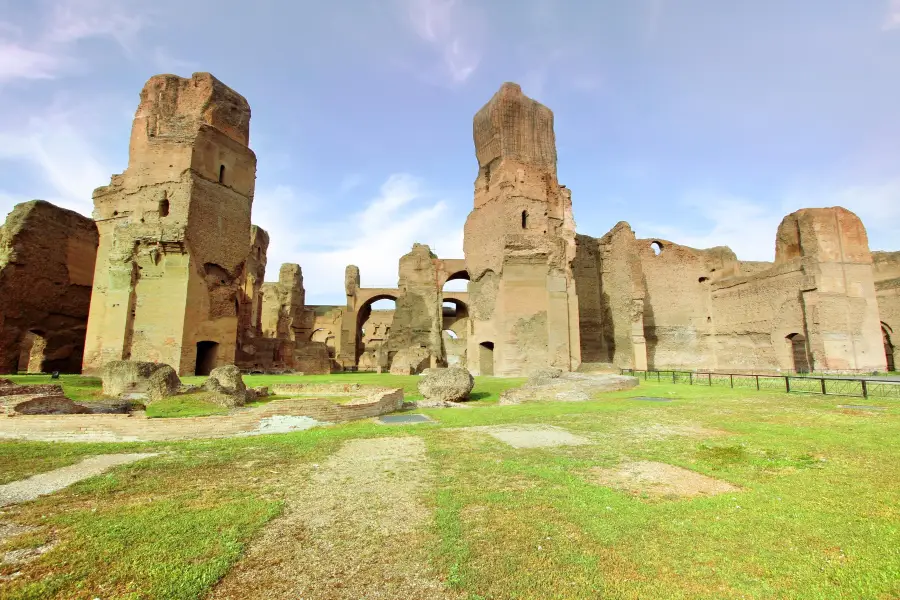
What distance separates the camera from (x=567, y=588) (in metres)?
2.05

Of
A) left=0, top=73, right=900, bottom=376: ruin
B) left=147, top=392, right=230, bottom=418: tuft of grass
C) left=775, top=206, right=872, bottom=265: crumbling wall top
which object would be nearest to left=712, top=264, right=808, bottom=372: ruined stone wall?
left=0, top=73, right=900, bottom=376: ruin

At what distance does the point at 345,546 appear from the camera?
8.17ft

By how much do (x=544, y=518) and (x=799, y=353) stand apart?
75.5ft

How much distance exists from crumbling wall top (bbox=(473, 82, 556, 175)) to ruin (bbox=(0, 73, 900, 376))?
70mm

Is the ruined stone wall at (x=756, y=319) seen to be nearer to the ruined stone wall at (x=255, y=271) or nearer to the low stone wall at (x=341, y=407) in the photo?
the low stone wall at (x=341, y=407)

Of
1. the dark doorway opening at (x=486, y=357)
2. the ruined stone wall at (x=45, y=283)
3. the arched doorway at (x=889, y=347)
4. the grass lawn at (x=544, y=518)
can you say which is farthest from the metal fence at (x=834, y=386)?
the ruined stone wall at (x=45, y=283)

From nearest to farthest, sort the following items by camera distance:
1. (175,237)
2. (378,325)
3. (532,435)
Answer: (532,435), (175,237), (378,325)

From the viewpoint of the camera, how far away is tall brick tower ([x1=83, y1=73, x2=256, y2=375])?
17172mm

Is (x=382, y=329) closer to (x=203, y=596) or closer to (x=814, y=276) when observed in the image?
(x=814, y=276)

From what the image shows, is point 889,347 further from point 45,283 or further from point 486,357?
point 45,283

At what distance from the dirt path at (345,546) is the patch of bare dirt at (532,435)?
6.11 ft

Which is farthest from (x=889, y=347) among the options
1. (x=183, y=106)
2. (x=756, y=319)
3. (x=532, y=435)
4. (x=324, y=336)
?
(x=324, y=336)

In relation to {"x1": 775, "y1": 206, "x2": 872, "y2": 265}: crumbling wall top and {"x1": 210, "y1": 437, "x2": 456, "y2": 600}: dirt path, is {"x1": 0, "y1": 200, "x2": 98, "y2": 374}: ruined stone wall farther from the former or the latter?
{"x1": 775, "y1": 206, "x2": 872, "y2": 265}: crumbling wall top

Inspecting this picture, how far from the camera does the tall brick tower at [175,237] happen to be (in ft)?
56.3
